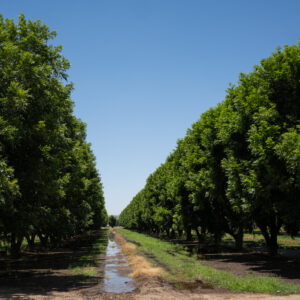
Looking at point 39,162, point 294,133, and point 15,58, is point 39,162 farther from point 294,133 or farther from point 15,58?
point 294,133

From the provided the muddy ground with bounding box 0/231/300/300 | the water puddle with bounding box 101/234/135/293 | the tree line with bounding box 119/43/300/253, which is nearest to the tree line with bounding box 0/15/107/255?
the muddy ground with bounding box 0/231/300/300

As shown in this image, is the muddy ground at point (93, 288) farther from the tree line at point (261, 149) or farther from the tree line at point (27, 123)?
the tree line at point (261, 149)

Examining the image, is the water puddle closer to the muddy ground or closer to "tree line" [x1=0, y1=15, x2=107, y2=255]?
the muddy ground

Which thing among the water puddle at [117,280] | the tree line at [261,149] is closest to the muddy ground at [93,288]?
the water puddle at [117,280]

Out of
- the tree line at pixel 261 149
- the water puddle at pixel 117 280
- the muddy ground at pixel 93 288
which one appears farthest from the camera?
the tree line at pixel 261 149

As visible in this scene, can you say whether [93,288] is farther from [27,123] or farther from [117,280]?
[27,123]

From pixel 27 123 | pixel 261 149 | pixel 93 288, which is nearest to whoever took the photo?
pixel 93 288

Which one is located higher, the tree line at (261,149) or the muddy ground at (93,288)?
the tree line at (261,149)

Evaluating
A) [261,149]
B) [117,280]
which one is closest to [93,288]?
[117,280]

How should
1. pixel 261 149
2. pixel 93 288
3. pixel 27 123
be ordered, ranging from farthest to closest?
pixel 261 149 → pixel 27 123 → pixel 93 288

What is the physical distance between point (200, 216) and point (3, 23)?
27.6 meters

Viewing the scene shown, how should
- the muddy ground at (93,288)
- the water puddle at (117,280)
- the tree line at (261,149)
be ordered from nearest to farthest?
the muddy ground at (93,288)
the water puddle at (117,280)
the tree line at (261,149)

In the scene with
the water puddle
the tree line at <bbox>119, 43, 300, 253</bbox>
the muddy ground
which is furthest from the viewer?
the tree line at <bbox>119, 43, 300, 253</bbox>

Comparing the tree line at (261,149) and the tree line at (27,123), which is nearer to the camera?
the tree line at (27,123)
